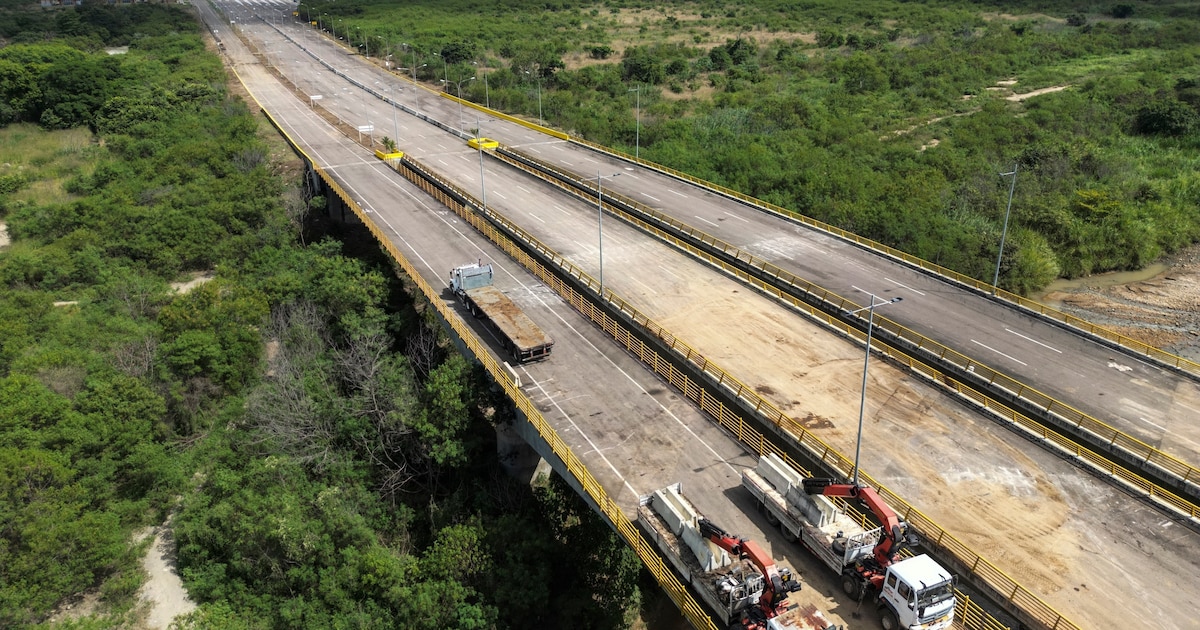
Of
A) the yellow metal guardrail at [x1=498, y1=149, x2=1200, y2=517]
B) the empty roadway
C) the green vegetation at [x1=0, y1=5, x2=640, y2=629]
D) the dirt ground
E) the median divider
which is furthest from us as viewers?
the median divider

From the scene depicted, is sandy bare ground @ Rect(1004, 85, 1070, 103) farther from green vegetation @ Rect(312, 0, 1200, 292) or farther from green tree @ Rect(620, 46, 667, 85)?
green tree @ Rect(620, 46, 667, 85)

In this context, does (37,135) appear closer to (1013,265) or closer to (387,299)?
(387,299)

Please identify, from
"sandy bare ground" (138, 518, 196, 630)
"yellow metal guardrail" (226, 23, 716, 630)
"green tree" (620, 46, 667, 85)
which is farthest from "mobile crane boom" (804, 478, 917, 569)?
"green tree" (620, 46, 667, 85)

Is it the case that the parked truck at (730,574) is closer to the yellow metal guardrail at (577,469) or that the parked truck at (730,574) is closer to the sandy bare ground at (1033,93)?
the yellow metal guardrail at (577,469)

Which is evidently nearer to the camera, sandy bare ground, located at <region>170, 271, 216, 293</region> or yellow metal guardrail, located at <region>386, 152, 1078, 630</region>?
yellow metal guardrail, located at <region>386, 152, 1078, 630</region>

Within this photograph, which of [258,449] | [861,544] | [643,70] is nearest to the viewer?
[861,544]

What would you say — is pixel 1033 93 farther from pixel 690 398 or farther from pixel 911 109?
pixel 690 398

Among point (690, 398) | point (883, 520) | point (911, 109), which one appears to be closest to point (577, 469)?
point (690, 398)
